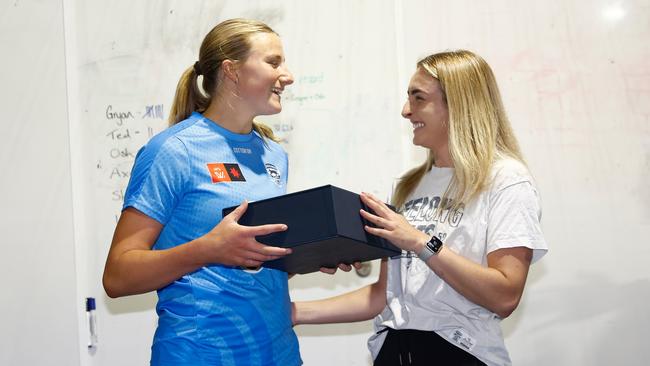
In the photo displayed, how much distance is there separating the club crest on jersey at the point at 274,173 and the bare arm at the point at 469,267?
25 centimetres

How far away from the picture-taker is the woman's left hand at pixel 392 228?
154cm

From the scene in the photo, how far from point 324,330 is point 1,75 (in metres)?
1.66

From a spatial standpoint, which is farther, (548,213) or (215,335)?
(548,213)

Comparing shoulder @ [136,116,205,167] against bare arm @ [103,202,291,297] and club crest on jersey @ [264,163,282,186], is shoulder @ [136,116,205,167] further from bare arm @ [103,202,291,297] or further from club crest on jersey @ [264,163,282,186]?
club crest on jersey @ [264,163,282,186]

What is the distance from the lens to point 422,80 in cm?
187

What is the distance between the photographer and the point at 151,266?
4.71ft

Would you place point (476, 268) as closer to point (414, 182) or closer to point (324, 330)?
point (414, 182)

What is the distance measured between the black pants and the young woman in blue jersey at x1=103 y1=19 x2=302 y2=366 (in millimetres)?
226

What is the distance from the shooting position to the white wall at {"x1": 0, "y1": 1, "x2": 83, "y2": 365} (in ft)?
9.41

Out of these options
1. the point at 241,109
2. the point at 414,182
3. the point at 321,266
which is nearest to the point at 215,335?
the point at 321,266

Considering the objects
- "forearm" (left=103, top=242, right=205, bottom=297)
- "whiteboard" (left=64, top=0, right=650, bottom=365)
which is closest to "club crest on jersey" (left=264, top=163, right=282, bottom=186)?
"forearm" (left=103, top=242, right=205, bottom=297)

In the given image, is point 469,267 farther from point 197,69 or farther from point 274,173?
point 197,69

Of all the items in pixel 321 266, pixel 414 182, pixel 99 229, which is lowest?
pixel 99 229

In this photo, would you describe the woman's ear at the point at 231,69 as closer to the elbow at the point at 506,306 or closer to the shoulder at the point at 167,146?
the shoulder at the point at 167,146
